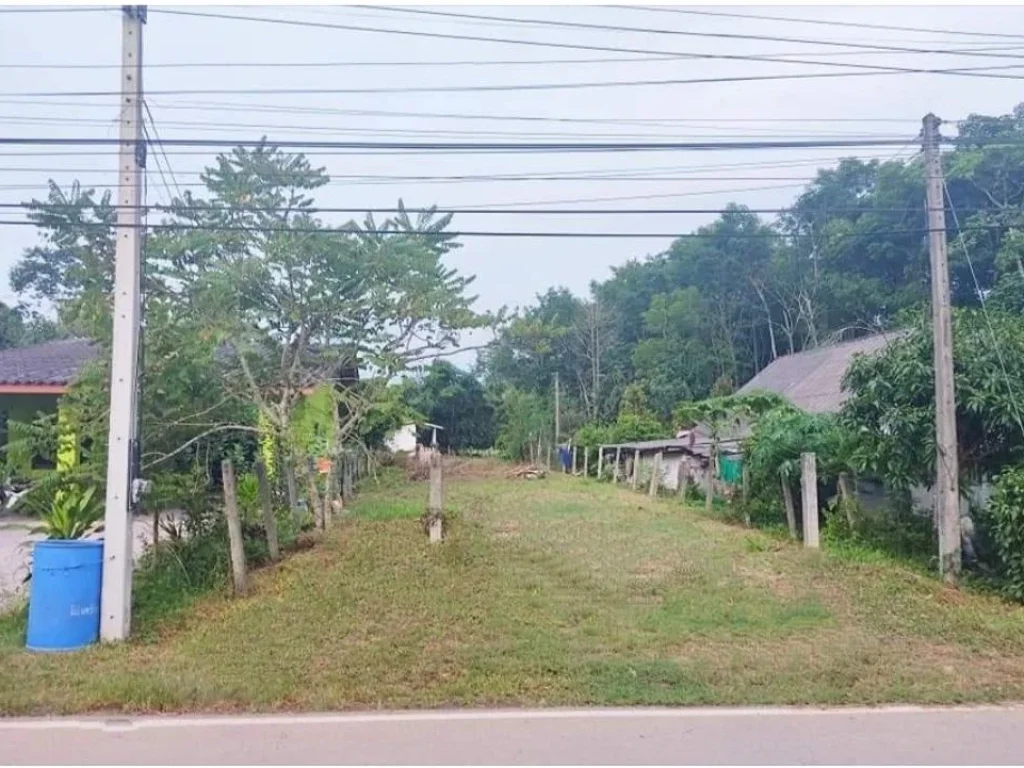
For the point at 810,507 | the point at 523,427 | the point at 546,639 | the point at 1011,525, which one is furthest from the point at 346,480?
the point at 523,427

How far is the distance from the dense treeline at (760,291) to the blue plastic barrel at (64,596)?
22.2 m

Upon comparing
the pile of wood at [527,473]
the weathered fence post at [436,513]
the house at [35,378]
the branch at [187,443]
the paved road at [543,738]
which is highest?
the house at [35,378]

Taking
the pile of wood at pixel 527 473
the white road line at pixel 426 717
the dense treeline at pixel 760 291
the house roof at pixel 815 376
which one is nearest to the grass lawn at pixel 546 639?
the white road line at pixel 426 717

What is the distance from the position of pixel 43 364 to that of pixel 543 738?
15.2 m

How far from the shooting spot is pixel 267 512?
8.84 m

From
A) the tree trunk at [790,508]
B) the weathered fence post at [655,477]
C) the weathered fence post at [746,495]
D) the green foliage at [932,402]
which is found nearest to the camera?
the green foliage at [932,402]

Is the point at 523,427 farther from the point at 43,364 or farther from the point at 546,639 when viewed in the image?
the point at 546,639

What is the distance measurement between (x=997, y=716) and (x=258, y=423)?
28.7ft

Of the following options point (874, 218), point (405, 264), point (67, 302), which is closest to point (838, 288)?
point (874, 218)

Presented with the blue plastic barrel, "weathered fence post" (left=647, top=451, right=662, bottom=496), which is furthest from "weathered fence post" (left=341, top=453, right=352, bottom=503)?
the blue plastic barrel

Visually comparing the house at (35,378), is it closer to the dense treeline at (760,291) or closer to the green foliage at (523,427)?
the dense treeline at (760,291)

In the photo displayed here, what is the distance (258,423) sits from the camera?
35.5ft

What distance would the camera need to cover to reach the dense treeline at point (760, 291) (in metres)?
28.9

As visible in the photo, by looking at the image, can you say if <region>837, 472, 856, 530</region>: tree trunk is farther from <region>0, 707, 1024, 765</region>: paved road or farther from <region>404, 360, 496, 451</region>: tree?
<region>404, 360, 496, 451</region>: tree
